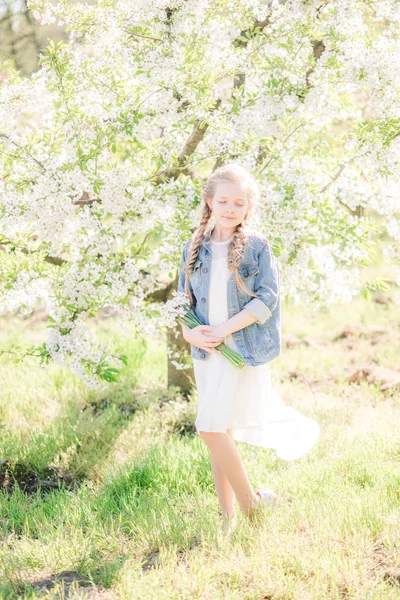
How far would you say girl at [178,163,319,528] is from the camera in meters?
3.28

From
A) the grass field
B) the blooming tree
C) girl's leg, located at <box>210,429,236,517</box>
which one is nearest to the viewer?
the grass field

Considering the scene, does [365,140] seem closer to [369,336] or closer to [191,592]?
[191,592]

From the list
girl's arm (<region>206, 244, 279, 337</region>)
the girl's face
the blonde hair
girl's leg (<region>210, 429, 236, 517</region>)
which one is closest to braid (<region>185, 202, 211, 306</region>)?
the blonde hair

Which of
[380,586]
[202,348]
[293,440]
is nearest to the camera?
[380,586]

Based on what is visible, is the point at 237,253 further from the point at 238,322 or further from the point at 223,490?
the point at 223,490

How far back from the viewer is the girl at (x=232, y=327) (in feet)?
10.8

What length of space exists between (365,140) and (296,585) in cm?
285

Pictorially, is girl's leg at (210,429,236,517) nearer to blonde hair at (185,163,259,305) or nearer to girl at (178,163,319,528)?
girl at (178,163,319,528)

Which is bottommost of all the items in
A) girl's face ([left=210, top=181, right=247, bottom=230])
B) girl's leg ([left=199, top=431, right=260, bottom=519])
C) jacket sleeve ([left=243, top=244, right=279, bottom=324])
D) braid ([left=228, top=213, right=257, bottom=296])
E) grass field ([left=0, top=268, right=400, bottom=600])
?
grass field ([left=0, top=268, right=400, bottom=600])

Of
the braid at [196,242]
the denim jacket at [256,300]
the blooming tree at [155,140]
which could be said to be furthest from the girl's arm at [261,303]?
the blooming tree at [155,140]

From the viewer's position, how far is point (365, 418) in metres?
5.18

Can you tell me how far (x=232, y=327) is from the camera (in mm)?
3258

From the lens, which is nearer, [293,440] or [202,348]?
[202,348]

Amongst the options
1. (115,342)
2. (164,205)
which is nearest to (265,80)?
(164,205)
